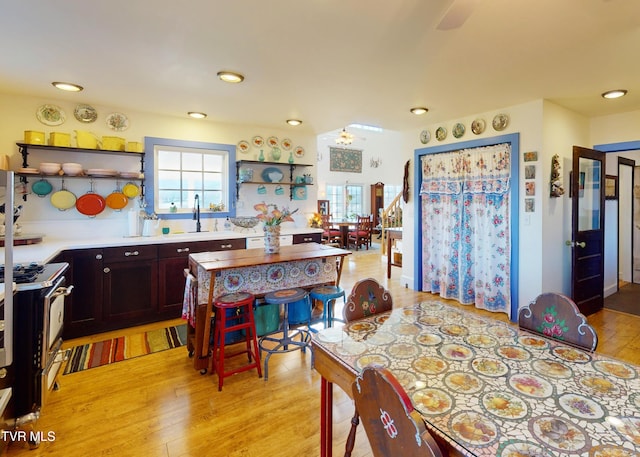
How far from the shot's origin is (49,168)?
3254mm

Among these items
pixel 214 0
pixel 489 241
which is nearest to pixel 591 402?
pixel 214 0

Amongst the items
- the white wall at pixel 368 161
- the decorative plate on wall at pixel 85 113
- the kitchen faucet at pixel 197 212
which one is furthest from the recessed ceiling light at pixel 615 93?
the white wall at pixel 368 161

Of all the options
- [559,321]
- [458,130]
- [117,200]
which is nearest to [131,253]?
[117,200]

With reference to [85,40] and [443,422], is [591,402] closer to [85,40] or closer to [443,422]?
[443,422]

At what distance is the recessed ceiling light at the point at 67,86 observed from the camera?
293 cm

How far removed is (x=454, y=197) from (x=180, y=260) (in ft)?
11.2

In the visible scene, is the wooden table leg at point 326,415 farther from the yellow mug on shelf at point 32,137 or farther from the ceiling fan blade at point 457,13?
the yellow mug on shelf at point 32,137

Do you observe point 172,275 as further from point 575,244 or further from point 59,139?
point 575,244

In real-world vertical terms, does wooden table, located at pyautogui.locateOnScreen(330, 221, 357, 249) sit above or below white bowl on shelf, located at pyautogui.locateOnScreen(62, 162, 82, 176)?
below

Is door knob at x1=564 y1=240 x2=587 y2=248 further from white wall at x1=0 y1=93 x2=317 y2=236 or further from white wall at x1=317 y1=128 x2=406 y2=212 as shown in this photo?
white wall at x1=317 y1=128 x2=406 y2=212

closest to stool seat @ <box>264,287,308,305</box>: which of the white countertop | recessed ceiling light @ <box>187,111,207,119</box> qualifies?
the white countertop

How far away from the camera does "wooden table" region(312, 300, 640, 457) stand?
0.84 m

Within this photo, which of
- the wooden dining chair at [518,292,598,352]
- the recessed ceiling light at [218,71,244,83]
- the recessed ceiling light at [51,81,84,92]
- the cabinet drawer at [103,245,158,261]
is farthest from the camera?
the cabinet drawer at [103,245,158,261]

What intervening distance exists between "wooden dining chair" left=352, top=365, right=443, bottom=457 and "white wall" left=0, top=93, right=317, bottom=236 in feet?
12.3
